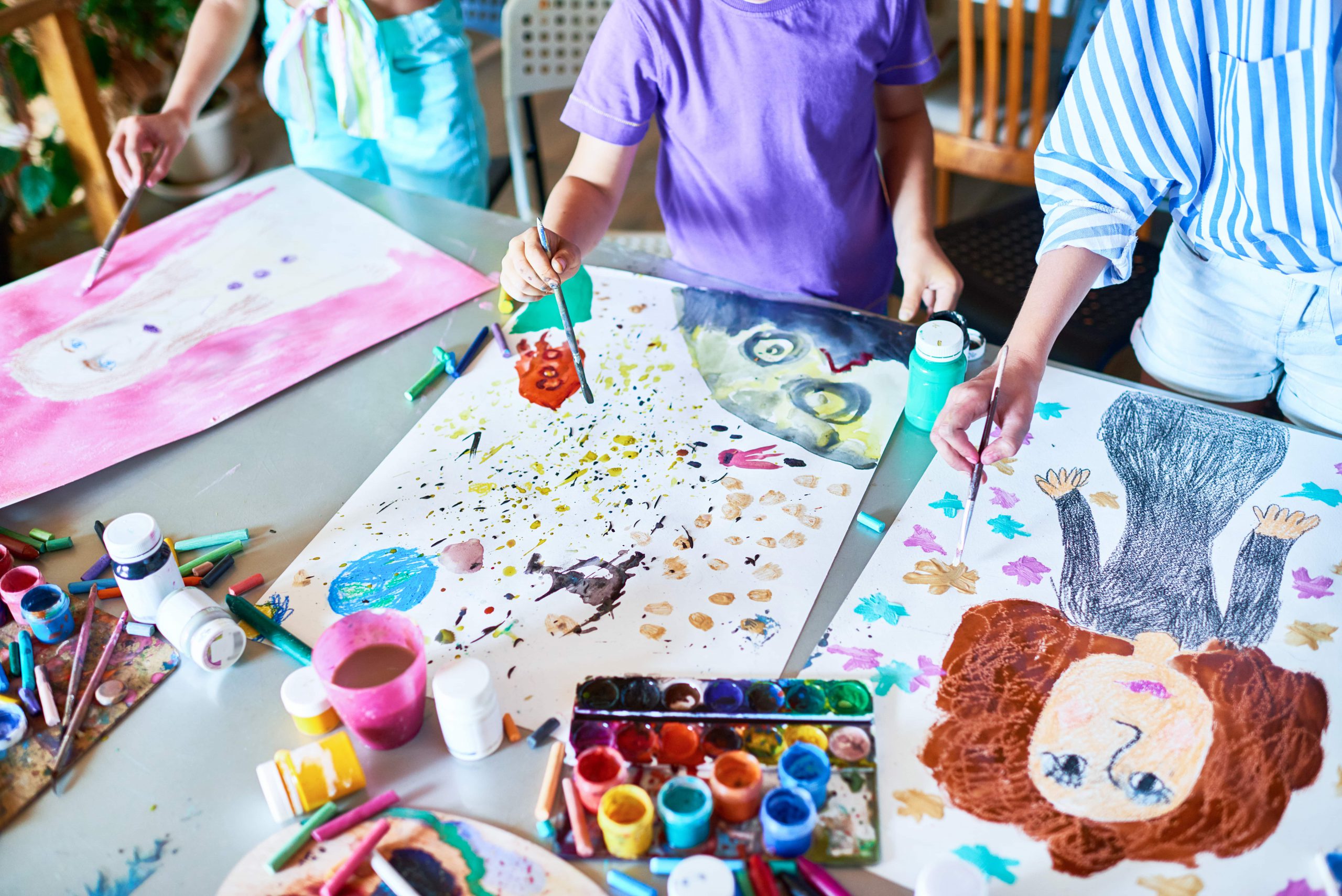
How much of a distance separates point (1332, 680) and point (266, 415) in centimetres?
100

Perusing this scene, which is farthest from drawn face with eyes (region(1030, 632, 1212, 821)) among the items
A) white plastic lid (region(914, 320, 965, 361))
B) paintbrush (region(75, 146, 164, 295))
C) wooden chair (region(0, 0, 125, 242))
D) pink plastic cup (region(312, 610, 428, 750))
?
wooden chair (region(0, 0, 125, 242))

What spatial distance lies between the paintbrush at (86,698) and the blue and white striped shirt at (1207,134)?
897 mm

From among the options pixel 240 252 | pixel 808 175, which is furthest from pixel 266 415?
pixel 808 175

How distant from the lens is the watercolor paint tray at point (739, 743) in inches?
26.3

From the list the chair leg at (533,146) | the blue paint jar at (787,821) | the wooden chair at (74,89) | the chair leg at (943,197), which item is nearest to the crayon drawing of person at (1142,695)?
the blue paint jar at (787,821)

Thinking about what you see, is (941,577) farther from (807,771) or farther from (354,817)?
(354,817)

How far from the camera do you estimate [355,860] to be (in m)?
0.67

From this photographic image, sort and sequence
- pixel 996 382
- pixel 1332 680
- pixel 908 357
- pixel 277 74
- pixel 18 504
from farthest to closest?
pixel 277 74 < pixel 908 357 < pixel 18 504 < pixel 996 382 < pixel 1332 680

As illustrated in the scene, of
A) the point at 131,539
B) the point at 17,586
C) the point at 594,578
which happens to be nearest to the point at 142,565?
the point at 131,539

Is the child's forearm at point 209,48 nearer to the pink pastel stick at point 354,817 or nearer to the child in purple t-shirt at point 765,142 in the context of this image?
the child in purple t-shirt at point 765,142

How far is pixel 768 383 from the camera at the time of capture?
3.43 feet

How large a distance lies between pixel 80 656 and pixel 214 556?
5.1 inches

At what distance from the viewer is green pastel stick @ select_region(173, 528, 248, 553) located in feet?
2.96

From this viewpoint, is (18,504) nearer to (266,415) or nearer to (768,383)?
(266,415)
